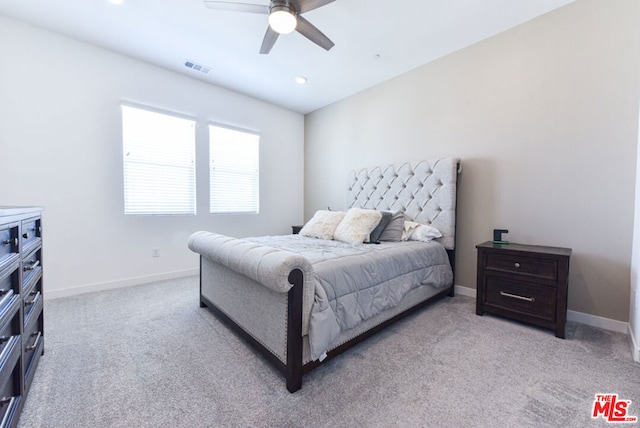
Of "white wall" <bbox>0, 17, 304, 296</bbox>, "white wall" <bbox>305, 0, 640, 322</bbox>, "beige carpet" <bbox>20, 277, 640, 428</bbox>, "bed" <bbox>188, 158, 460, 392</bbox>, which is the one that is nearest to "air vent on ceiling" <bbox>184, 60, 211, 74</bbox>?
"white wall" <bbox>0, 17, 304, 296</bbox>

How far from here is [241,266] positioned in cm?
168

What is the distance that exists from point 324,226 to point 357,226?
0.44 metres

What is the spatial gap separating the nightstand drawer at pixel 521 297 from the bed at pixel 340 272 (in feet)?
1.54

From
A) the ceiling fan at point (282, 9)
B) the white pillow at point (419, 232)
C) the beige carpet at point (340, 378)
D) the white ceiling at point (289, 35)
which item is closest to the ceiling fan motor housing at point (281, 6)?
the ceiling fan at point (282, 9)

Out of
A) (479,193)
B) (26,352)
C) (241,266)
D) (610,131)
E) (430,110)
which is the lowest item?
(26,352)

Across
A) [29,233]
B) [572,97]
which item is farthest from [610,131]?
[29,233]

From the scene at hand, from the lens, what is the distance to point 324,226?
309cm

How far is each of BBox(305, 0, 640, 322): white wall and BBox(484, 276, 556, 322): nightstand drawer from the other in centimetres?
51

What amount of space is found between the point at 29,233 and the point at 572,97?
4.12m

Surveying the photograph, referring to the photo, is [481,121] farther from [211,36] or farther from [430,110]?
[211,36]

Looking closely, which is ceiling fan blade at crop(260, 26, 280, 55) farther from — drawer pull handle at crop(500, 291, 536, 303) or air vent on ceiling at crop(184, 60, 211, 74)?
drawer pull handle at crop(500, 291, 536, 303)

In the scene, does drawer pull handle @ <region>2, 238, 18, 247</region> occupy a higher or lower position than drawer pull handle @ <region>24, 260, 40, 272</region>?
higher

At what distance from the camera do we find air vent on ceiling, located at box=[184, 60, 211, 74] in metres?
3.29

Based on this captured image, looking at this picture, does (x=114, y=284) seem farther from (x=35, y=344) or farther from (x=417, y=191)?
(x=417, y=191)
